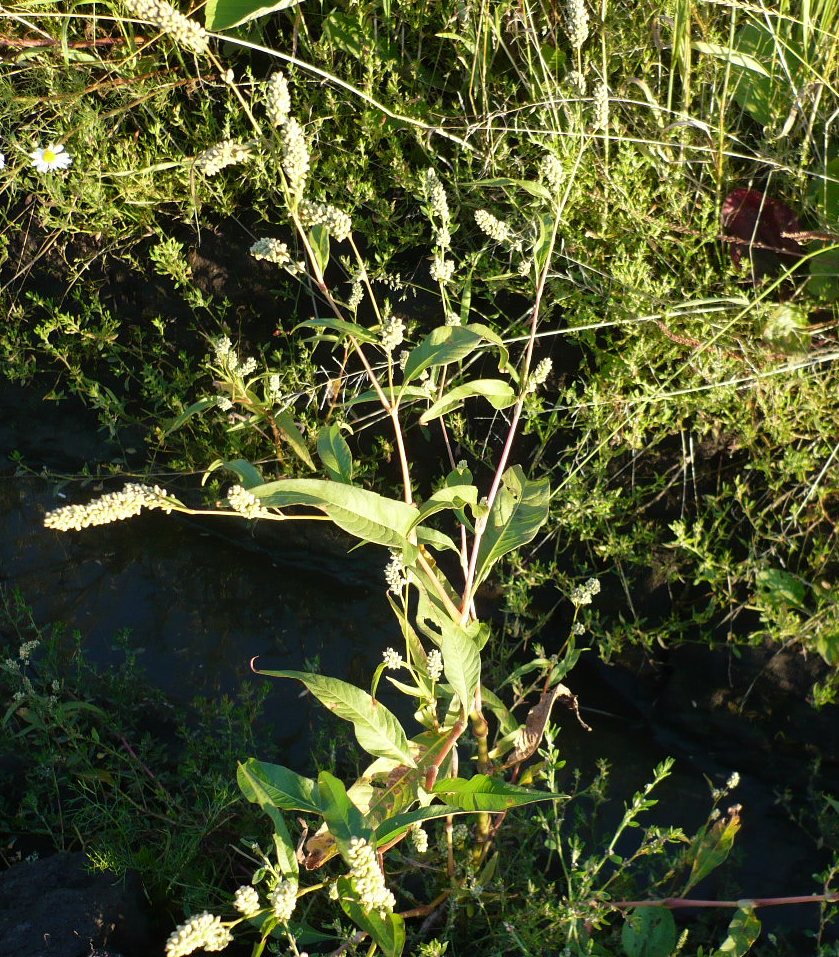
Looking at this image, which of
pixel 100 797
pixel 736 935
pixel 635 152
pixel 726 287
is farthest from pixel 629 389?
pixel 100 797

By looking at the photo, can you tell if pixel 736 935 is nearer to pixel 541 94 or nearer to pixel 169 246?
pixel 541 94

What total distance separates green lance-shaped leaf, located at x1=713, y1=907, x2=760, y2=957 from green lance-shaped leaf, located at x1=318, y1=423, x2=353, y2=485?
1.07 metres

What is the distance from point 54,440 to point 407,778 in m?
1.85

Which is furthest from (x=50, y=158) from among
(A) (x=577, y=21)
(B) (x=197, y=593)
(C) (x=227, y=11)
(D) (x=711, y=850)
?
(D) (x=711, y=850)

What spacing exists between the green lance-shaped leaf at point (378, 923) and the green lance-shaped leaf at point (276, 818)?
0.09 meters

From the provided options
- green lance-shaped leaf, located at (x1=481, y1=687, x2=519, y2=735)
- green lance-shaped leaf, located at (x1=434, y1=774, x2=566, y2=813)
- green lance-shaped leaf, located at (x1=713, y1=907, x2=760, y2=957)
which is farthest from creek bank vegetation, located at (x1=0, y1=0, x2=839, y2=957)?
green lance-shaped leaf, located at (x1=434, y1=774, x2=566, y2=813)

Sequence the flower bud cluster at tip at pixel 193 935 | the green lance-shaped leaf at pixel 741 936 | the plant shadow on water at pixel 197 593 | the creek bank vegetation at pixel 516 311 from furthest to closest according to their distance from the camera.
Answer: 1. the plant shadow on water at pixel 197 593
2. the creek bank vegetation at pixel 516 311
3. the green lance-shaped leaf at pixel 741 936
4. the flower bud cluster at tip at pixel 193 935

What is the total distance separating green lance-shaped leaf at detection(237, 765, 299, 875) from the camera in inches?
57.7

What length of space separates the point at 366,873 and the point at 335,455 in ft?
2.13

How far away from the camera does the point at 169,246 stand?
8.58 ft

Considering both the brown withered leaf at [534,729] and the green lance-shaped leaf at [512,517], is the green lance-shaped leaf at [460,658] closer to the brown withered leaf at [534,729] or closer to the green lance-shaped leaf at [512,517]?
the green lance-shaped leaf at [512,517]

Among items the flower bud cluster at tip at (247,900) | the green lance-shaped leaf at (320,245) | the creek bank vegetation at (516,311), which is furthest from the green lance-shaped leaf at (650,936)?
the green lance-shaped leaf at (320,245)

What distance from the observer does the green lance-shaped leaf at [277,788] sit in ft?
4.91

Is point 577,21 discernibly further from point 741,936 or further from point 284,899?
point 741,936
